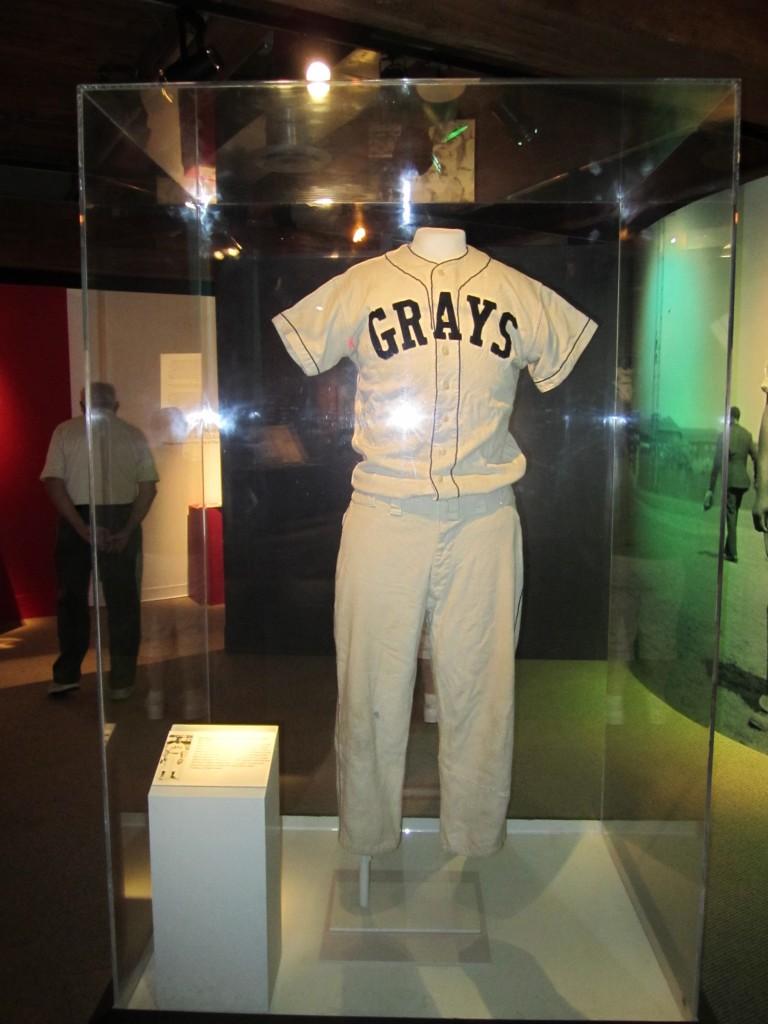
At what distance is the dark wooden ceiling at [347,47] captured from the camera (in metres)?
2.16

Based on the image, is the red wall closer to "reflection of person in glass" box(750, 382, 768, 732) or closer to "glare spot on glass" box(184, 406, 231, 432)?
"glare spot on glass" box(184, 406, 231, 432)

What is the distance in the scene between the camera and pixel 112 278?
196cm

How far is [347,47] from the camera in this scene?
2930 millimetres

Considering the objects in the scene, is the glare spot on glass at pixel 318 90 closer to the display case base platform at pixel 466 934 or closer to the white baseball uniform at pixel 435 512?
the white baseball uniform at pixel 435 512

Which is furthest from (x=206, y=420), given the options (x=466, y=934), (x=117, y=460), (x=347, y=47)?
(x=466, y=934)

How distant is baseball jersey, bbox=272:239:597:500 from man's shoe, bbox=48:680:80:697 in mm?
2867

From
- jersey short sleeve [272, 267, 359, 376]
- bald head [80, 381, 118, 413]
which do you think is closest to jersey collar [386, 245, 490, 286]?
jersey short sleeve [272, 267, 359, 376]

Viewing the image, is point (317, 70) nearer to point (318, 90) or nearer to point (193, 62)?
point (193, 62)

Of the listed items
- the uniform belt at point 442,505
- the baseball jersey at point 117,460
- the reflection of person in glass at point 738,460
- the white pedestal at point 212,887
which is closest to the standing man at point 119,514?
the baseball jersey at point 117,460

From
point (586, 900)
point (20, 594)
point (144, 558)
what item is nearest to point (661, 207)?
point (144, 558)

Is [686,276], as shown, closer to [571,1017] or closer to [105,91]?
[105,91]

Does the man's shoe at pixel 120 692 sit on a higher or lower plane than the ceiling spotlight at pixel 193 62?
lower

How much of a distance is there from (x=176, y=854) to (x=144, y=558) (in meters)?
0.77

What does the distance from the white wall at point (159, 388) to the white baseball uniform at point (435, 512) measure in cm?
42
